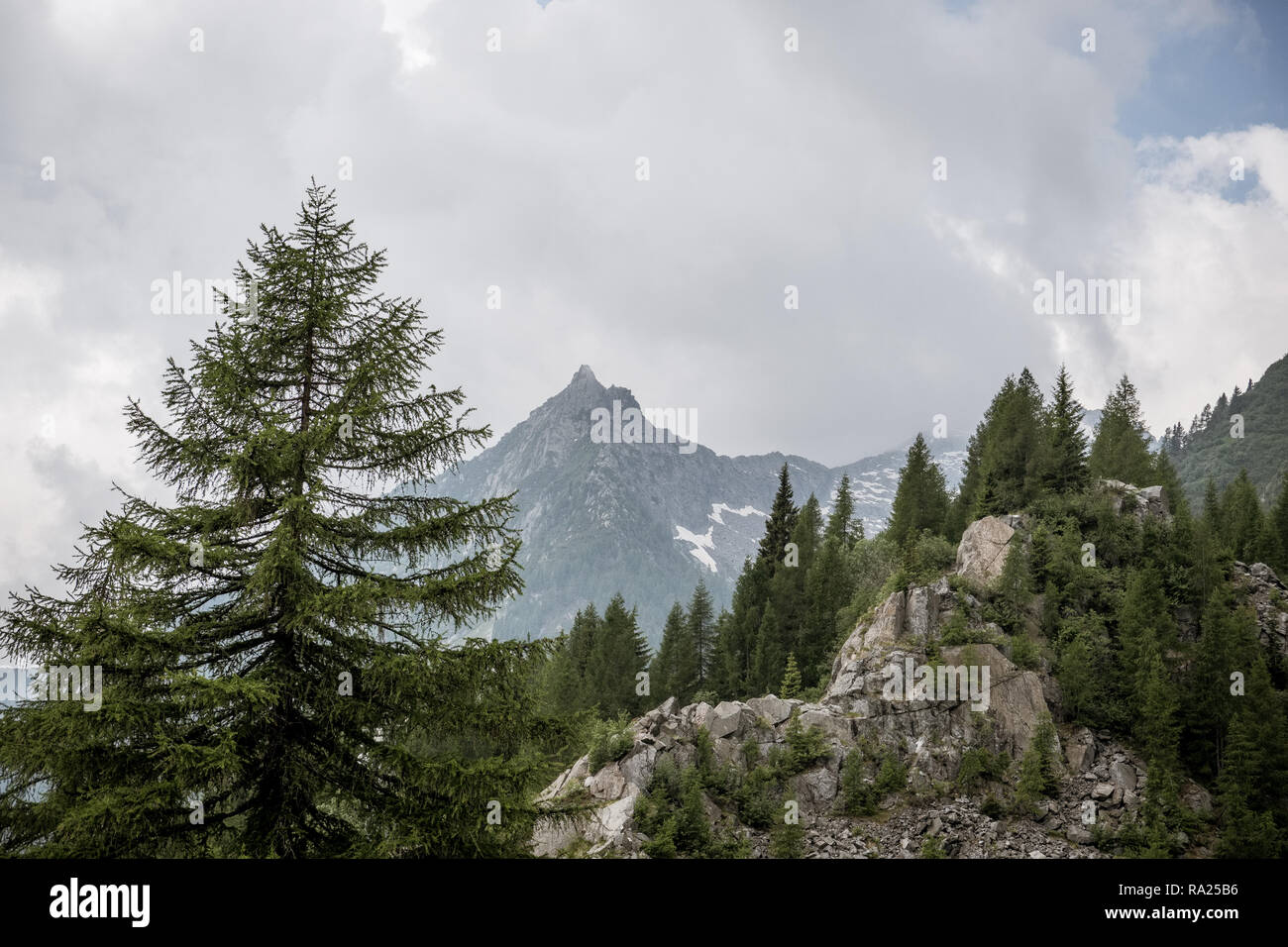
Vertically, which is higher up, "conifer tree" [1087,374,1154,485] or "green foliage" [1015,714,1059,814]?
"conifer tree" [1087,374,1154,485]

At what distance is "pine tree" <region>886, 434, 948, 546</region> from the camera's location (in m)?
66.9

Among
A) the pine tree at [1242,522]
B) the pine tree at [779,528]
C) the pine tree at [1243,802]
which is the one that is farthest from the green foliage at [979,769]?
the pine tree at [779,528]

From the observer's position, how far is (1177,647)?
4175 centimetres

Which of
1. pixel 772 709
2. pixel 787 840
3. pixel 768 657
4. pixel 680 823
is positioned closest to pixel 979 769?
pixel 772 709

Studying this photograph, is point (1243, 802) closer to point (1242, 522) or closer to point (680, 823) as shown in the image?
point (680, 823)

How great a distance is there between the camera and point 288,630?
860 cm

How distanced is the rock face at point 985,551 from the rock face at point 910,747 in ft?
10.0

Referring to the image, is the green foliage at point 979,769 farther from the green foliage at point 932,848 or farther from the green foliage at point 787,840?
the green foliage at point 787,840

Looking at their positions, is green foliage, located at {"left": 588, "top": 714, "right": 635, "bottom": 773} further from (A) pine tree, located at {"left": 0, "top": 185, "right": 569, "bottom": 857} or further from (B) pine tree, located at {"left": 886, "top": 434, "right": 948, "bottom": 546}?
(B) pine tree, located at {"left": 886, "top": 434, "right": 948, "bottom": 546}

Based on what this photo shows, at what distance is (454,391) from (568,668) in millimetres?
60773

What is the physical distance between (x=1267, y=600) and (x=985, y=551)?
18.0 meters

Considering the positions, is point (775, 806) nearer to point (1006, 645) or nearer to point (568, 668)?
point (1006, 645)

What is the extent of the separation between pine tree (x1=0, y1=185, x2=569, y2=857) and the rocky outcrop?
2048 inches

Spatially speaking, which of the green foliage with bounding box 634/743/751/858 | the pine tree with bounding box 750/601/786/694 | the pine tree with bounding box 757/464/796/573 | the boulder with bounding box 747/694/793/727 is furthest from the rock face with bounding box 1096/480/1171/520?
the green foliage with bounding box 634/743/751/858
